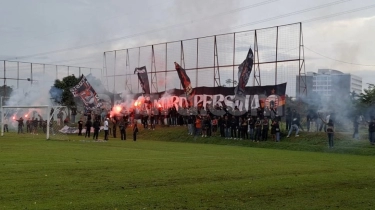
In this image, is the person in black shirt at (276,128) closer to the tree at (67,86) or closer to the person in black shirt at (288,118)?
the person in black shirt at (288,118)

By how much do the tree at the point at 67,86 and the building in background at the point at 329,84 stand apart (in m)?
36.2

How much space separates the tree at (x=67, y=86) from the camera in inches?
2680

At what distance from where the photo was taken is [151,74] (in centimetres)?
5281

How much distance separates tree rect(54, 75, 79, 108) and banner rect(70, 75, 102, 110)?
614 inches

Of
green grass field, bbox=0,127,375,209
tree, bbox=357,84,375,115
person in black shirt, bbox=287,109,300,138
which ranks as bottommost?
green grass field, bbox=0,127,375,209

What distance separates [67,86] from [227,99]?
121 ft

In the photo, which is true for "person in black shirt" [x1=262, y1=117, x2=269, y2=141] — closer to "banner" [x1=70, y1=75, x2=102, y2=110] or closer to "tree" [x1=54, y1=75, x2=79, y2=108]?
"banner" [x1=70, y1=75, x2=102, y2=110]

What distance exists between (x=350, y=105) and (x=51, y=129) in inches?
972

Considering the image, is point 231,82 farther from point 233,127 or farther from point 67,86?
point 67,86

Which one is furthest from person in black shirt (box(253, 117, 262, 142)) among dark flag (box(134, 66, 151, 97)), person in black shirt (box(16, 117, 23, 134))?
person in black shirt (box(16, 117, 23, 134))

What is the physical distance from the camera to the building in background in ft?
120

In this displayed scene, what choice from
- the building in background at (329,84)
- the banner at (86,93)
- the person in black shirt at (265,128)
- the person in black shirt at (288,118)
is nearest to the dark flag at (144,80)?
the banner at (86,93)

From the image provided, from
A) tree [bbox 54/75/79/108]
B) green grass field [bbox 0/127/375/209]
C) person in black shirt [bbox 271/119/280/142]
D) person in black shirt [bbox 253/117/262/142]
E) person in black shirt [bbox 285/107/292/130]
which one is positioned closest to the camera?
green grass field [bbox 0/127/375/209]

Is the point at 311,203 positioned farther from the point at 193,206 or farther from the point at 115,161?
the point at 115,161
